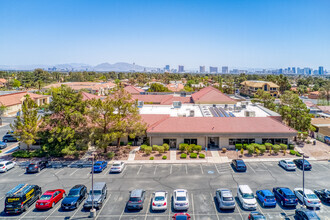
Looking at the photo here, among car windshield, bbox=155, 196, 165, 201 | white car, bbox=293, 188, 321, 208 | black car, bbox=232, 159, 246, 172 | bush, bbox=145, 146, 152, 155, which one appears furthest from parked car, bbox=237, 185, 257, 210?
bush, bbox=145, 146, 152, 155

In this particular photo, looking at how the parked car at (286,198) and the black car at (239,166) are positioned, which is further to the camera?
the black car at (239,166)

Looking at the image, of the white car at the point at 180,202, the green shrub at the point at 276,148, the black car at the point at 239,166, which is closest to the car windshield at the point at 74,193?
the white car at the point at 180,202

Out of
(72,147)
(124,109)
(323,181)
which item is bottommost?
(323,181)

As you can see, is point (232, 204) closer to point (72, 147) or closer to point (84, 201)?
point (84, 201)

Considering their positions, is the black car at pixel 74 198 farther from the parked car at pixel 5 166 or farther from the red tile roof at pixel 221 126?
the red tile roof at pixel 221 126

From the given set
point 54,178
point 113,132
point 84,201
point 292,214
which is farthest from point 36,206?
point 292,214

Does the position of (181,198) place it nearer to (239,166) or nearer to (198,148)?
(239,166)

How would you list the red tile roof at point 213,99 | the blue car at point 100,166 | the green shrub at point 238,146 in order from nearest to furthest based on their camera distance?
the blue car at point 100,166
the green shrub at point 238,146
the red tile roof at point 213,99
